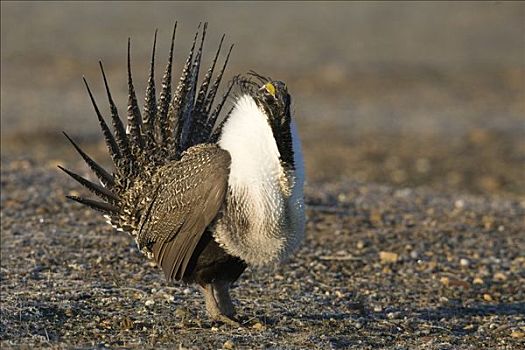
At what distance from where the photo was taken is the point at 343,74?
17.6 metres

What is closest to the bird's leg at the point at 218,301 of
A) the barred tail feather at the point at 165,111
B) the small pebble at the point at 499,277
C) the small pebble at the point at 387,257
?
the barred tail feather at the point at 165,111

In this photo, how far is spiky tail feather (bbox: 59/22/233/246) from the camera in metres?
5.43

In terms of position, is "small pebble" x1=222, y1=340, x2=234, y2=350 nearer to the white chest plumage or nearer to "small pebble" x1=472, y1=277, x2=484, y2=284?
the white chest plumage

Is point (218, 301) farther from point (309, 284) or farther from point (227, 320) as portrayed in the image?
point (309, 284)

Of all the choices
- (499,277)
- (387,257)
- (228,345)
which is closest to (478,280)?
(499,277)

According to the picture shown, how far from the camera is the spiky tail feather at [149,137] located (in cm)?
543

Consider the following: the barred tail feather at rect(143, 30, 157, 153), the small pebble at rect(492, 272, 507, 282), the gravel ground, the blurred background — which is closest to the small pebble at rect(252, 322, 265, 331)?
the gravel ground

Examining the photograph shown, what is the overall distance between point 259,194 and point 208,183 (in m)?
0.30

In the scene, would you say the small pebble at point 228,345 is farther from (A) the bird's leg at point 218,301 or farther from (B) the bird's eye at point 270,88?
(B) the bird's eye at point 270,88

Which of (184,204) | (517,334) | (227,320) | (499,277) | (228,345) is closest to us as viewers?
(228,345)

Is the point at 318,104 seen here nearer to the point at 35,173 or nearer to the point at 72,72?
the point at 72,72

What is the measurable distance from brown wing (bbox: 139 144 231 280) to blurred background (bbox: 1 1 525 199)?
4.05 meters

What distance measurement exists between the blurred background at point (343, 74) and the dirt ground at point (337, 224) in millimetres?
53

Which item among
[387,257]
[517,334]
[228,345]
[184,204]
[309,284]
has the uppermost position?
[387,257]
